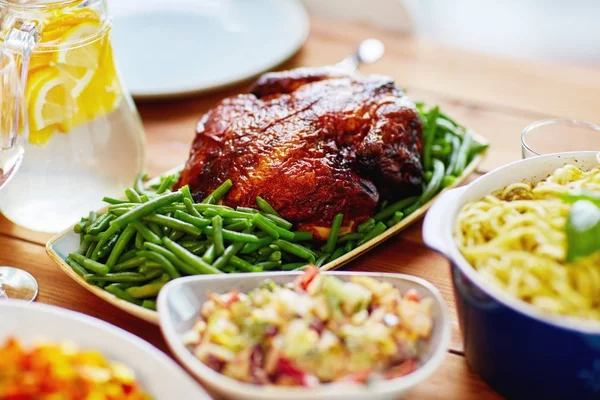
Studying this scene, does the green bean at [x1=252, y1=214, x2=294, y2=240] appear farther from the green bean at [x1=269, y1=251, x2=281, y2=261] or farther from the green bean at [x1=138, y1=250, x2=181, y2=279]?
the green bean at [x1=138, y1=250, x2=181, y2=279]

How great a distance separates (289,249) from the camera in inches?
62.2

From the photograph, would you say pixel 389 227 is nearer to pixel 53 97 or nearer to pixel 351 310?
pixel 351 310

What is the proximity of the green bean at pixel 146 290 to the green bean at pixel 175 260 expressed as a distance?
0.16ft

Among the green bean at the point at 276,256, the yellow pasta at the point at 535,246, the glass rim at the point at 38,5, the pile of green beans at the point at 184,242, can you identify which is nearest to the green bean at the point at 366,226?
the pile of green beans at the point at 184,242

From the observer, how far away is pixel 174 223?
1550mm

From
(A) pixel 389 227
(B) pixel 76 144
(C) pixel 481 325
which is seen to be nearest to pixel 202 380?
(C) pixel 481 325

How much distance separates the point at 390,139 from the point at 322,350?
79cm

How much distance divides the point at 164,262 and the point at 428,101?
4.28 ft

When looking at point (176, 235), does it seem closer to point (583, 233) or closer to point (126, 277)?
point (126, 277)

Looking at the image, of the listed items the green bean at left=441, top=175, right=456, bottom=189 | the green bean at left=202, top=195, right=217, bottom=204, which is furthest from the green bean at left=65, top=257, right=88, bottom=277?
the green bean at left=441, top=175, right=456, bottom=189

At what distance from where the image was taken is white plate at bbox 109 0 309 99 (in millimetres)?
2465

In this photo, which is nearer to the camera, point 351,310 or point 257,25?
point 351,310

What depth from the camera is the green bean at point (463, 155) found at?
1943mm

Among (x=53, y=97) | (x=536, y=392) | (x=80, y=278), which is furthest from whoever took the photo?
(x=53, y=97)
